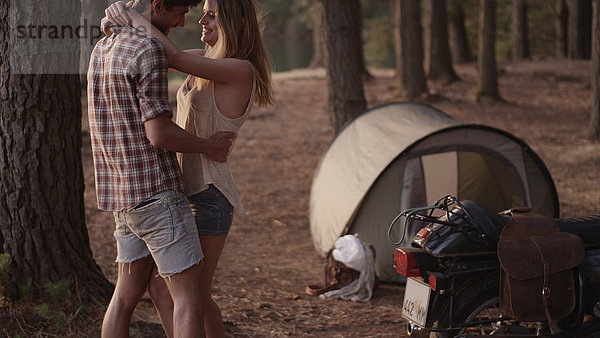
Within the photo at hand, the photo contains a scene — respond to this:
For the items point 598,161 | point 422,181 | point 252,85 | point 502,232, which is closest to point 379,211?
point 422,181

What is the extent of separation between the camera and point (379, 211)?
233 inches

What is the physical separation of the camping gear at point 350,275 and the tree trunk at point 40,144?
1.89 metres

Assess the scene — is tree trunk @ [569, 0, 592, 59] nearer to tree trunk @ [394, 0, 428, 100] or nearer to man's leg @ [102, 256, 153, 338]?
tree trunk @ [394, 0, 428, 100]

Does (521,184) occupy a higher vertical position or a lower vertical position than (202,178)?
lower

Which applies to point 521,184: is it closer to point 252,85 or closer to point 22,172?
point 252,85

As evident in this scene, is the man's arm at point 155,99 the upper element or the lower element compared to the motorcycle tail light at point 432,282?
upper

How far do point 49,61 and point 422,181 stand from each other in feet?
11.1

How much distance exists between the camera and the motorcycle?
334 centimetres

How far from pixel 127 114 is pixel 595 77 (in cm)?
975

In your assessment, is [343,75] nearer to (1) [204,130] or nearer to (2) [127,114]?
(1) [204,130]

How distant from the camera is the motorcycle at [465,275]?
11.0 ft

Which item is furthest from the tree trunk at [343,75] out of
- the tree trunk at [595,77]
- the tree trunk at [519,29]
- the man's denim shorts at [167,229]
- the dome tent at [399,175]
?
the tree trunk at [519,29]

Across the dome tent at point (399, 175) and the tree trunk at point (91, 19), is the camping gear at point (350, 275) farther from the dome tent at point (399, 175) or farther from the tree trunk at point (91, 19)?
the tree trunk at point (91, 19)

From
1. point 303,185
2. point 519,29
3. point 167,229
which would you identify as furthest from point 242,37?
point 519,29
